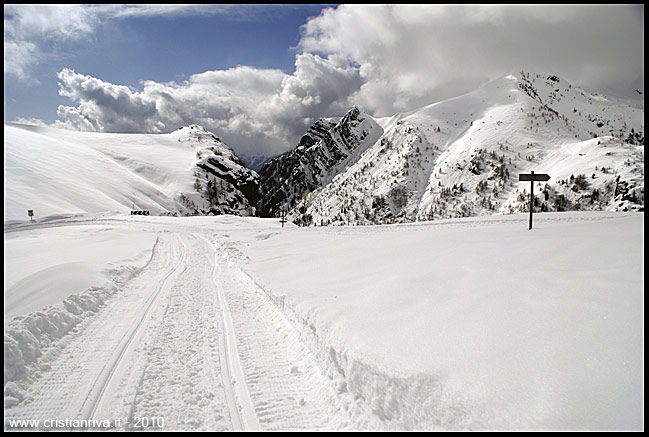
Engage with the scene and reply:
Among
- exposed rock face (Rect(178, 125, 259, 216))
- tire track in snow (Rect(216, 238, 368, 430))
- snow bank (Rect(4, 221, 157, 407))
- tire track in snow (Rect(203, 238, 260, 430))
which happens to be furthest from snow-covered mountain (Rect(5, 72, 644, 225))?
tire track in snow (Rect(216, 238, 368, 430))

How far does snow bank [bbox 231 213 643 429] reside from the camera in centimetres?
265

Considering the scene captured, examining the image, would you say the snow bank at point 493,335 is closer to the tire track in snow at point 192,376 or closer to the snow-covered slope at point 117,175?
the tire track in snow at point 192,376

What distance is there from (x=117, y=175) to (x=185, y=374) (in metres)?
89.1

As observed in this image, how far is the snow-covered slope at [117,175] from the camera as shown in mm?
44062

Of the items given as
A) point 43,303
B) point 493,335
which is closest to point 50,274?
point 43,303

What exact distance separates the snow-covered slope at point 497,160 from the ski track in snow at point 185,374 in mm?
65864

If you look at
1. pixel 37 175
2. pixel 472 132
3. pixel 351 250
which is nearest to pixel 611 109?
pixel 472 132

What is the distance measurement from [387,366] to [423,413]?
707 millimetres

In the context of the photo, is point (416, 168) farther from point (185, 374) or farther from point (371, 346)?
point (185, 374)

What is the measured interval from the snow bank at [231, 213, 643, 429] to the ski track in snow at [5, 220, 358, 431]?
1.66 feet

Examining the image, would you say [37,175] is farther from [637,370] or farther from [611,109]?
[611,109]

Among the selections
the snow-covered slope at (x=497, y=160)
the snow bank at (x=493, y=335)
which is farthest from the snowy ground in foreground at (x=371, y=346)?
the snow-covered slope at (x=497, y=160)

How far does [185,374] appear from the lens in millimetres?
4109

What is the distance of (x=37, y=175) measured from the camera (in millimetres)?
49312
